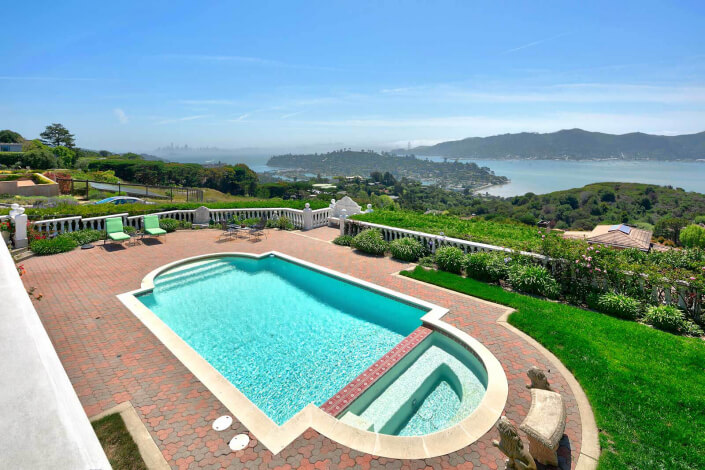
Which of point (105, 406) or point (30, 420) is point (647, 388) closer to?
point (30, 420)

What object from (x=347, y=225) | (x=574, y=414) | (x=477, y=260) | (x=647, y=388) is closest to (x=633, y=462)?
(x=574, y=414)

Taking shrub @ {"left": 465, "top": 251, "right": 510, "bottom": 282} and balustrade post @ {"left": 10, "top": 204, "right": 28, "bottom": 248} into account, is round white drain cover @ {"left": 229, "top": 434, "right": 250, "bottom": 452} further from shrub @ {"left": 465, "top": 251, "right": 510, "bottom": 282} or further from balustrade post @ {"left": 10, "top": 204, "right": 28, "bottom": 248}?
balustrade post @ {"left": 10, "top": 204, "right": 28, "bottom": 248}

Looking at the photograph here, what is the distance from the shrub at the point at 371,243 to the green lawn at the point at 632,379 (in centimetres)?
478

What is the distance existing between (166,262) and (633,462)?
11019 millimetres

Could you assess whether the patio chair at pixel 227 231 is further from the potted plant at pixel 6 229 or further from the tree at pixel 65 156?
the tree at pixel 65 156

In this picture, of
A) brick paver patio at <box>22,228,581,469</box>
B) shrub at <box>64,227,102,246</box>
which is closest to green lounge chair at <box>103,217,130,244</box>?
shrub at <box>64,227,102,246</box>

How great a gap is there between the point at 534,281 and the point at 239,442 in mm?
7111

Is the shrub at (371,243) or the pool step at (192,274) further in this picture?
the shrub at (371,243)

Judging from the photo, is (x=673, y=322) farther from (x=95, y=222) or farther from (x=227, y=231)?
(x=95, y=222)

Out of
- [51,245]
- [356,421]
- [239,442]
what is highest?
[51,245]

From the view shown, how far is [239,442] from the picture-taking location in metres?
3.89

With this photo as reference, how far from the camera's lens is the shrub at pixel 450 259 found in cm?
961

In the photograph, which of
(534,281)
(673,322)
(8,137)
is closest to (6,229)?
(534,281)

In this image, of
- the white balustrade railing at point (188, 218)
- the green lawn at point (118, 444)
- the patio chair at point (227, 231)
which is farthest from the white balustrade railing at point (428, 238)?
the green lawn at point (118, 444)
